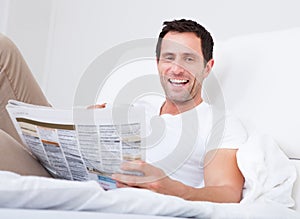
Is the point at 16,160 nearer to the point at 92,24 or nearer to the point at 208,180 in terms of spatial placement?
the point at 208,180

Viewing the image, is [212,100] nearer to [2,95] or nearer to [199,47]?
[199,47]

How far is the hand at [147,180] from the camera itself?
903 millimetres

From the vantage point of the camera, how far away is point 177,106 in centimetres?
142

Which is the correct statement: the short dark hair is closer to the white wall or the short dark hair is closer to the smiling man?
the smiling man

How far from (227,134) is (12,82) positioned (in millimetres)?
656

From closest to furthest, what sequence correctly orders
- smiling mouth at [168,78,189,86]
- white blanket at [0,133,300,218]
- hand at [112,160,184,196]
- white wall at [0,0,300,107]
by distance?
white blanket at [0,133,300,218] < hand at [112,160,184,196] < smiling mouth at [168,78,189,86] < white wall at [0,0,300,107]

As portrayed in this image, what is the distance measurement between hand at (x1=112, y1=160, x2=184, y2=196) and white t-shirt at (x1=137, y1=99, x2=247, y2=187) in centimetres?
30

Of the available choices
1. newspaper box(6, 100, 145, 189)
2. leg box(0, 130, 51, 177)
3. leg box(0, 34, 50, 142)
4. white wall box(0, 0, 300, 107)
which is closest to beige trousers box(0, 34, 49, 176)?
leg box(0, 34, 50, 142)

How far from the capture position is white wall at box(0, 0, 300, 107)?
1769 mm

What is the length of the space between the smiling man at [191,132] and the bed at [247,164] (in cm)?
4

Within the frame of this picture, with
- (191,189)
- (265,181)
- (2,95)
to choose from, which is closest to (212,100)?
(265,181)

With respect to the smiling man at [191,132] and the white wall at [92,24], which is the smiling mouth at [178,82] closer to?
the smiling man at [191,132]

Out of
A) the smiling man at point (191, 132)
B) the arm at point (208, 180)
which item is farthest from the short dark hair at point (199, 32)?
the arm at point (208, 180)

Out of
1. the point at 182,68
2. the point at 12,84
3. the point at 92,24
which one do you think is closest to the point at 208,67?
the point at 182,68
